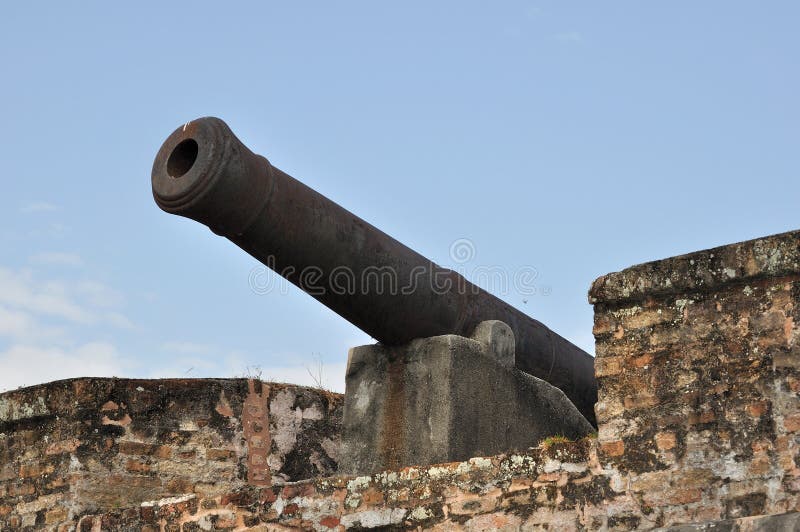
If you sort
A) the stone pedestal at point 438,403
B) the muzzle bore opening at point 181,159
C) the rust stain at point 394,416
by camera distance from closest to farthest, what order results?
1. the muzzle bore opening at point 181,159
2. the stone pedestal at point 438,403
3. the rust stain at point 394,416

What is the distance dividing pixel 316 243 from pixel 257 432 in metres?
2.41

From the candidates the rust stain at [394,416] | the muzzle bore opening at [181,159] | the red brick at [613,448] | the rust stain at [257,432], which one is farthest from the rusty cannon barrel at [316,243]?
the rust stain at [257,432]

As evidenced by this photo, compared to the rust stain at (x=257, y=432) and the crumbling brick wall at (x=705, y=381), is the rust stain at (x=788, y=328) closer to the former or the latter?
the crumbling brick wall at (x=705, y=381)

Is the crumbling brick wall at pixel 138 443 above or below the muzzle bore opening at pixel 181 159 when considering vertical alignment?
below

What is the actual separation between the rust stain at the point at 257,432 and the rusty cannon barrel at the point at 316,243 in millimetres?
1764

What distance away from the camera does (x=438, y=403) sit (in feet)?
21.5

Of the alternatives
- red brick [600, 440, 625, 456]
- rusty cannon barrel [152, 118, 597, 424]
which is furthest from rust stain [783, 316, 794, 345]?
rusty cannon barrel [152, 118, 597, 424]

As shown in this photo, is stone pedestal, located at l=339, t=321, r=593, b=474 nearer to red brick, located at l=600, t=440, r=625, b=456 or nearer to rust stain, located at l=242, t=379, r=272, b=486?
red brick, located at l=600, t=440, r=625, b=456

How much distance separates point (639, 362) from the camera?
18.8 feet

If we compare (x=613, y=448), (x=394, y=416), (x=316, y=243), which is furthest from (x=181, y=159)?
(x=613, y=448)

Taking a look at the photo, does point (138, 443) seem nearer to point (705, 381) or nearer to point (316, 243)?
point (316, 243)

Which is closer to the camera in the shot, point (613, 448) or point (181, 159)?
point (613, 448)

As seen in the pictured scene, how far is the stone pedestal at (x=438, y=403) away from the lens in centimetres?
654

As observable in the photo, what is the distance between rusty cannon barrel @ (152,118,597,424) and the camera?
19.4 feet
